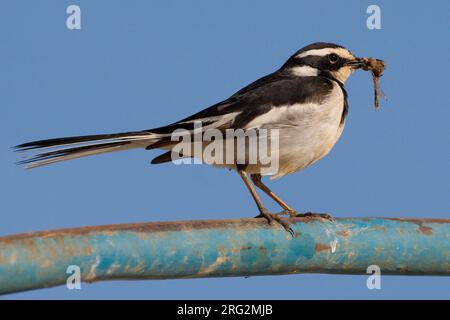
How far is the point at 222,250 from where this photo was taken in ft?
13.8

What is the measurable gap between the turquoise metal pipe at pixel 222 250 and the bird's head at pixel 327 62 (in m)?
3.65

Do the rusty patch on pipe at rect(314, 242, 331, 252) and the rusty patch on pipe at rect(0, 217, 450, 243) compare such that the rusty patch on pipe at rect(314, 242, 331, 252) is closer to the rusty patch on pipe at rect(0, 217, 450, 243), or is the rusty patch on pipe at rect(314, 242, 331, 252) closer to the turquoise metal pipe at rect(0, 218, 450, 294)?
the turquoise metal pipe at rect(0, 218, 450, 294)

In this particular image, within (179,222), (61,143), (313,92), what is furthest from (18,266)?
(313,92)

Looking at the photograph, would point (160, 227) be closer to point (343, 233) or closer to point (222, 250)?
point (222, 250)

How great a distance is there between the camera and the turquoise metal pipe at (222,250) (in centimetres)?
350

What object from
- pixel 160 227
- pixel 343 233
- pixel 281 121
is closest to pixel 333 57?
pixel 281 121

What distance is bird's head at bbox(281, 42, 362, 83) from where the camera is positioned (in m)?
8.62

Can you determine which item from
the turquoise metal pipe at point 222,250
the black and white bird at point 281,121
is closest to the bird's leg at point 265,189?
the black and white bird at point 281,121

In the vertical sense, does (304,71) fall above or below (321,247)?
above

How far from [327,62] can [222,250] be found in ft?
15.6

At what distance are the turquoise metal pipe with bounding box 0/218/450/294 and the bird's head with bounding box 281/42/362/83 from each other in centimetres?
365

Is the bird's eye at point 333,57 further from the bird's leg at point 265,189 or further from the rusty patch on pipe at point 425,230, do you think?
the rusty patch on pipe at point 425,230

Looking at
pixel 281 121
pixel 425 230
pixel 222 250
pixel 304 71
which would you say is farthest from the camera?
pixel 304 71

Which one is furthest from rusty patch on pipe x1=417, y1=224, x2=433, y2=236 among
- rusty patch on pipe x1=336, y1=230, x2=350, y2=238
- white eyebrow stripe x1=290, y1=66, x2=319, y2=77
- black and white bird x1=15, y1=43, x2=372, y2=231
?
white eyebrow stripe x1=290, y1=66, x2=319, y2=77
